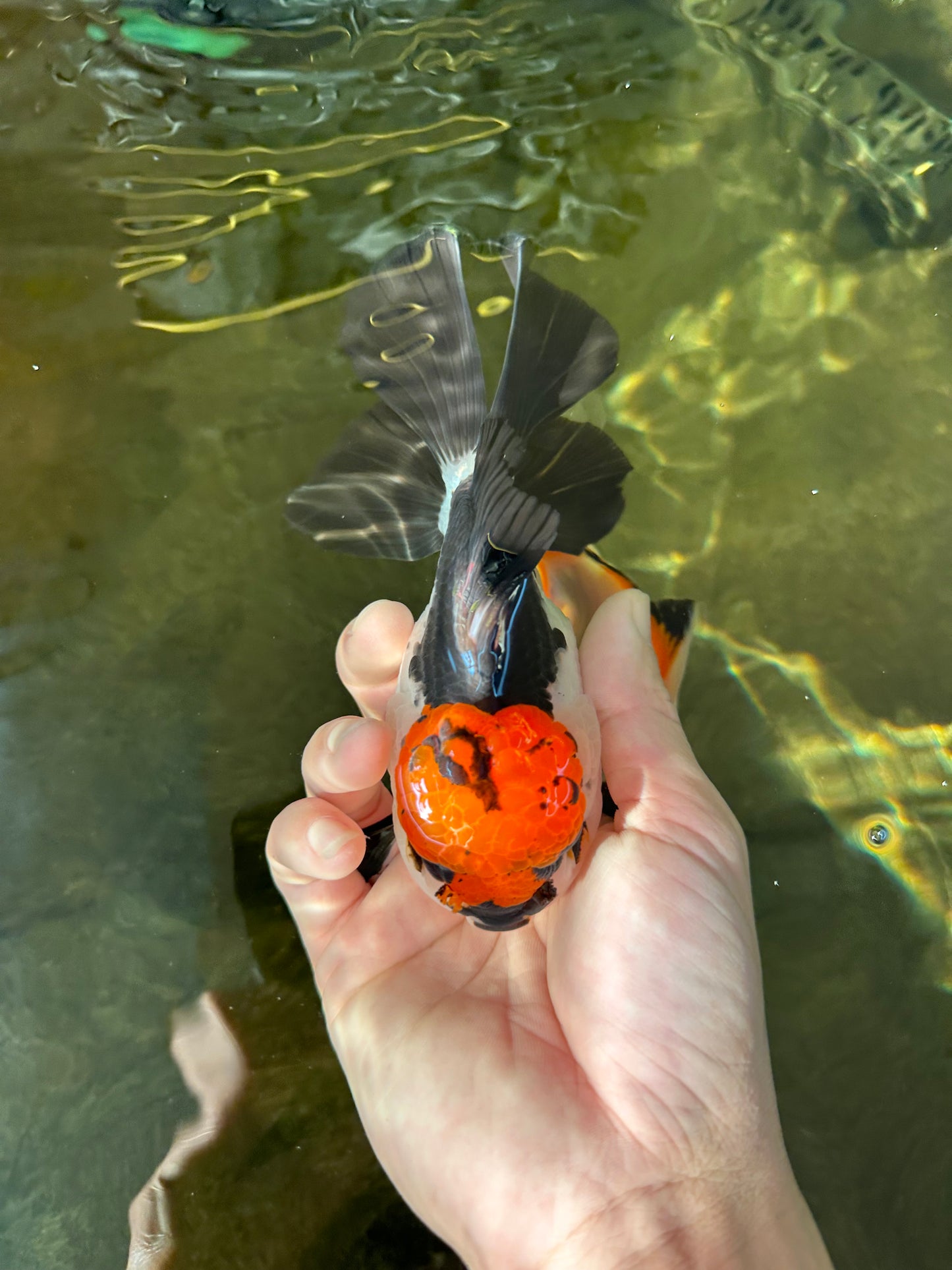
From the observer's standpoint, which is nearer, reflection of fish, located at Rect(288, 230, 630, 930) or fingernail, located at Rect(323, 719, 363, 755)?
reflection of fish, located at Rect(288, 230, 630, 930)

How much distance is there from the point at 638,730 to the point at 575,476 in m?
0.55

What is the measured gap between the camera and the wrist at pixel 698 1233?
1.32 metres

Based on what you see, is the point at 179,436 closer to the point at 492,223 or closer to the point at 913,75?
the point at 492,223

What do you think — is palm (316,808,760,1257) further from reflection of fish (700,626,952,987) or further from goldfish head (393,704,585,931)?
reflection of fish (700,626,952,987)

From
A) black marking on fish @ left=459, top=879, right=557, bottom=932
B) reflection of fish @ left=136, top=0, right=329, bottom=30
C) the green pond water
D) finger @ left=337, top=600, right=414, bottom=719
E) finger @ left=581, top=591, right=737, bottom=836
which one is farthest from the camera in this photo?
reflection of fish @ left=136, top=0, right=329, bottom=30

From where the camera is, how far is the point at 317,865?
5.47 feet

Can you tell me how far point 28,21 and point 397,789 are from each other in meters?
2.84

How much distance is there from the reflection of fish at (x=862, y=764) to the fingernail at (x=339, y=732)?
1.25 metres

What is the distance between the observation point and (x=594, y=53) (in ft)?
8.81

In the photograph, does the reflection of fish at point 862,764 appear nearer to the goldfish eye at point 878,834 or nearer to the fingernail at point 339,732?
the goldfish eye at point 878,834

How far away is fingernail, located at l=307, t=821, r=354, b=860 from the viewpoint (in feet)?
5.34

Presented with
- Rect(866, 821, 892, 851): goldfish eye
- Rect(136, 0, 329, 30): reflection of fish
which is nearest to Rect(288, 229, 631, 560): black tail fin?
Rect(866, 821, 892, 851): goldfish eye

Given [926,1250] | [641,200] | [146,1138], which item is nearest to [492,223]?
[641,200]

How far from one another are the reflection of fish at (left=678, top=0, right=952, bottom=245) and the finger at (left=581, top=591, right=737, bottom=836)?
1.95m
